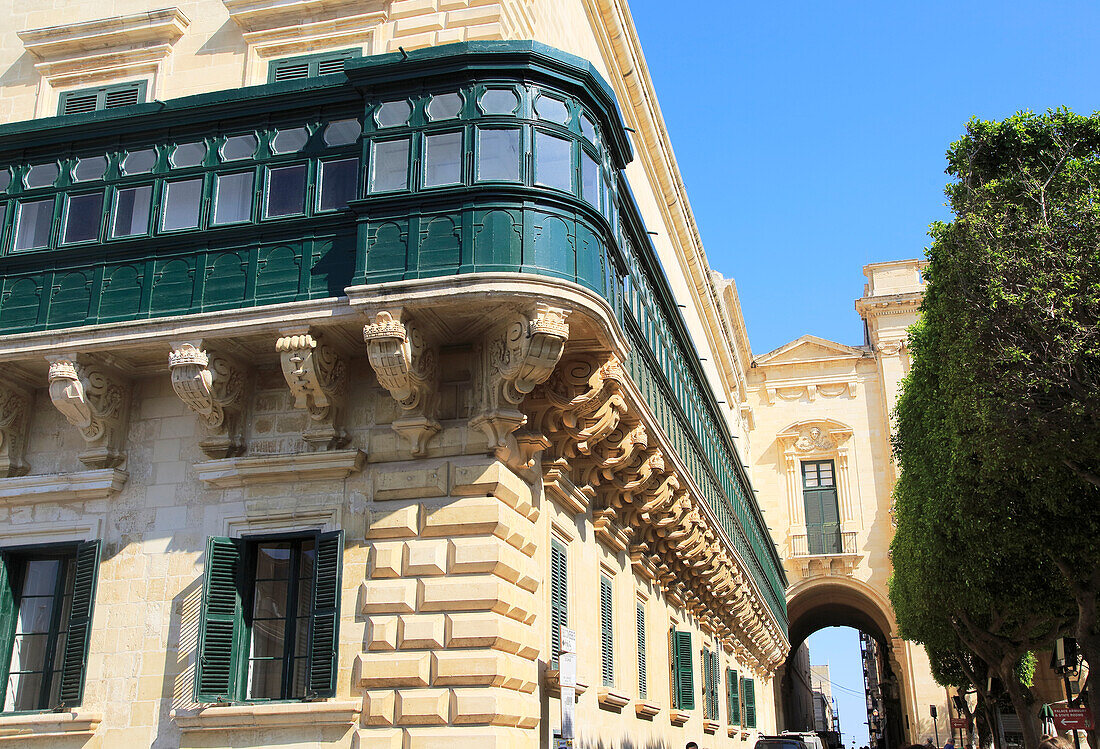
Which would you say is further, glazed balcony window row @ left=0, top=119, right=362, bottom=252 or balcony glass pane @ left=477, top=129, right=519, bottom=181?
glazed balcony window row @ left=0, top=119, right=362, bottom=252

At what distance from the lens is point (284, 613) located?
1334cm

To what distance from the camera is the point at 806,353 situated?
60.5 metres

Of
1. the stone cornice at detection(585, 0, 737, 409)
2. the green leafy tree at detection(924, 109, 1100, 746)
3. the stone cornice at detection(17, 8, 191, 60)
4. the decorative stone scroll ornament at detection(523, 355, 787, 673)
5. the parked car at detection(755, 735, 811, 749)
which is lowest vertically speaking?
the parked car at detection(755, 735, 811, 749)

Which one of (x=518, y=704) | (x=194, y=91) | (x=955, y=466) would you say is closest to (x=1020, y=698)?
(x=955, y=466)

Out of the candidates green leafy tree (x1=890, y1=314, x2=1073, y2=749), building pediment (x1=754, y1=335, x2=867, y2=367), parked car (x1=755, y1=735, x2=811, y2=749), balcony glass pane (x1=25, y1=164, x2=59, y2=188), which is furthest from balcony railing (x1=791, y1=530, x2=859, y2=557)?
balcony glass pane (x1=25, y1=164, x2=59, y2=188)

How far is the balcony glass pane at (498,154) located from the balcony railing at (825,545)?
4682 cm

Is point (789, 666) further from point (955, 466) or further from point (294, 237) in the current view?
point (294, 237)

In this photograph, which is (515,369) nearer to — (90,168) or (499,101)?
(499,101)

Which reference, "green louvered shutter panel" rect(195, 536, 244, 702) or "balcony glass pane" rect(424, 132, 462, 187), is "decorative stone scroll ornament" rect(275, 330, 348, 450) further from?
"balcony glass pane" rect(424, 132, 462, 187)

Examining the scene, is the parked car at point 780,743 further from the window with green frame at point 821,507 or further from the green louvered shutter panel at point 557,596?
the window with green frame at point 821,507

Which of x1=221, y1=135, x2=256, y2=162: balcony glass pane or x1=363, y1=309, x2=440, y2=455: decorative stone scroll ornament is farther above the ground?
x1=221, y1=135, x2=256, y2=162: balcony glass pane

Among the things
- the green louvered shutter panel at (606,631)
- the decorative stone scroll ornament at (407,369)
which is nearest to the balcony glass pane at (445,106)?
the decorative stone scroll ornament at (407,369)

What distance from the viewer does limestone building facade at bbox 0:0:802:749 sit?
12.3 meters

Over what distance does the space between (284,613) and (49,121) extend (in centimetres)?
784
